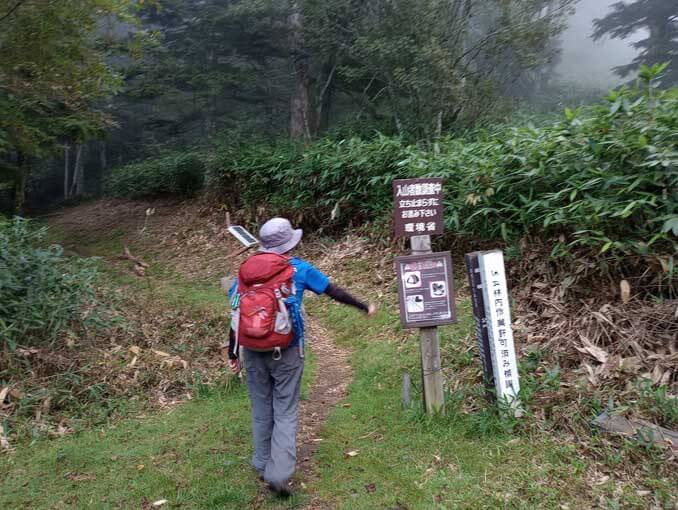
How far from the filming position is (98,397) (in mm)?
6035

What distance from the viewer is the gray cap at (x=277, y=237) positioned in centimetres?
409

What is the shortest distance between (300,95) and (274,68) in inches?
184

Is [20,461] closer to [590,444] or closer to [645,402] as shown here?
[590,444]

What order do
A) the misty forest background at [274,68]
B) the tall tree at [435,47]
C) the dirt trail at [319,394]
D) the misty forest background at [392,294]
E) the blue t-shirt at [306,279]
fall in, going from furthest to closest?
the tall tree at [435,47] < the misty forest background at [274,68] < the dirt trail at [319,394] < the misty forest background at [392,294] < the blue t-shirt at [306,279]

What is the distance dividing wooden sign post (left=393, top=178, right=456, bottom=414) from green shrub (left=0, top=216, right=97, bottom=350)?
14.7ft

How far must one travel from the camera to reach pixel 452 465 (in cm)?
436

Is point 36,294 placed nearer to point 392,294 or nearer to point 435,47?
point 392,294

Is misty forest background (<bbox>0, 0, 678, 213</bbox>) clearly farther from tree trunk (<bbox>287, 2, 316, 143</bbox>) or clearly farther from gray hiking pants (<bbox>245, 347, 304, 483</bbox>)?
gray hiking pants (<bbox>245, 347, 304, 483</bbox>)

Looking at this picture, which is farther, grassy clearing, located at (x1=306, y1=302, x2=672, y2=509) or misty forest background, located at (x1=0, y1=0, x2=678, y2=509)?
misty forest background, located at (x1=0, y1=0, x2=678, y2=509)

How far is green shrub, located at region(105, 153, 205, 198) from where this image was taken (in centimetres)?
1905

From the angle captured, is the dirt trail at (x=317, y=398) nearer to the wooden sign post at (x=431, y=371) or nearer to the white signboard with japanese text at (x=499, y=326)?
the wooden sign post at (x=431, y=371)

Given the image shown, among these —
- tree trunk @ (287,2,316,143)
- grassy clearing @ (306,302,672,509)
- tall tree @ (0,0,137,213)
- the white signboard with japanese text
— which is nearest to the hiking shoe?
grassy clearing @ (306,302,672,509)

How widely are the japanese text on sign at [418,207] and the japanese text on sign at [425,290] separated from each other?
0.26 metres

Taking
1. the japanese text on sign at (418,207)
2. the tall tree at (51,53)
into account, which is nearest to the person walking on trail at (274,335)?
the japanese text on sign at (418,207)
